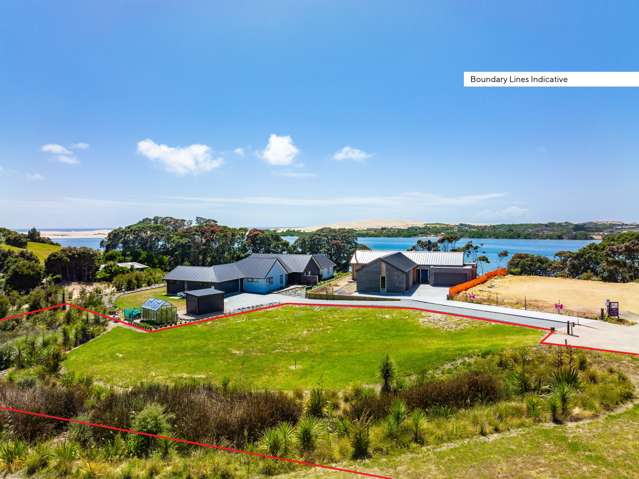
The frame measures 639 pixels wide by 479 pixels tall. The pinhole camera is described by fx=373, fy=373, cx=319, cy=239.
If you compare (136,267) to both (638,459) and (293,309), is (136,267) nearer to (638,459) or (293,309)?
(293,309)

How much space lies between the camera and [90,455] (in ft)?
33.0

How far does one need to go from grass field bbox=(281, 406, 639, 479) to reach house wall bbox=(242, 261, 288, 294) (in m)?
31.9

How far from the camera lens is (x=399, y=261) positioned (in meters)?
39.6

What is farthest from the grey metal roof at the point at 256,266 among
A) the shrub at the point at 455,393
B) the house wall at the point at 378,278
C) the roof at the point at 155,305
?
the shrub at the point at 455,393

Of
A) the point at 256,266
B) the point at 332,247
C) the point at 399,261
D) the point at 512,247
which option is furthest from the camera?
the point at 512,247

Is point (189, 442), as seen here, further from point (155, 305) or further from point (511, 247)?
point (511, 247)

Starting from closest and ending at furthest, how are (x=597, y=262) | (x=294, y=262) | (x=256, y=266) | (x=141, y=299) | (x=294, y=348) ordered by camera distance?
1. (x=294, y=348)
2. (x=141, y=299)
3. (x=256, y=266)
4. (x=294, y=262)
5. (x=597, y=262)

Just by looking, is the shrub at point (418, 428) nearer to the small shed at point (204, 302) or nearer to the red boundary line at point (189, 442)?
the red boundary line at point (189, 442)

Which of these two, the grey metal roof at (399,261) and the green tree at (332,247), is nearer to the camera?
the grey metal roof at (399,261)

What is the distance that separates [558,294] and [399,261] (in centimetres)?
1518

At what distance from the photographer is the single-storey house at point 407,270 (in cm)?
3716

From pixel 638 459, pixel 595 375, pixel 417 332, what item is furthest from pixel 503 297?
pixel 638 459

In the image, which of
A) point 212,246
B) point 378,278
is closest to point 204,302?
point 378,278

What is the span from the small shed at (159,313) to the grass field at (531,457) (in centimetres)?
2296
